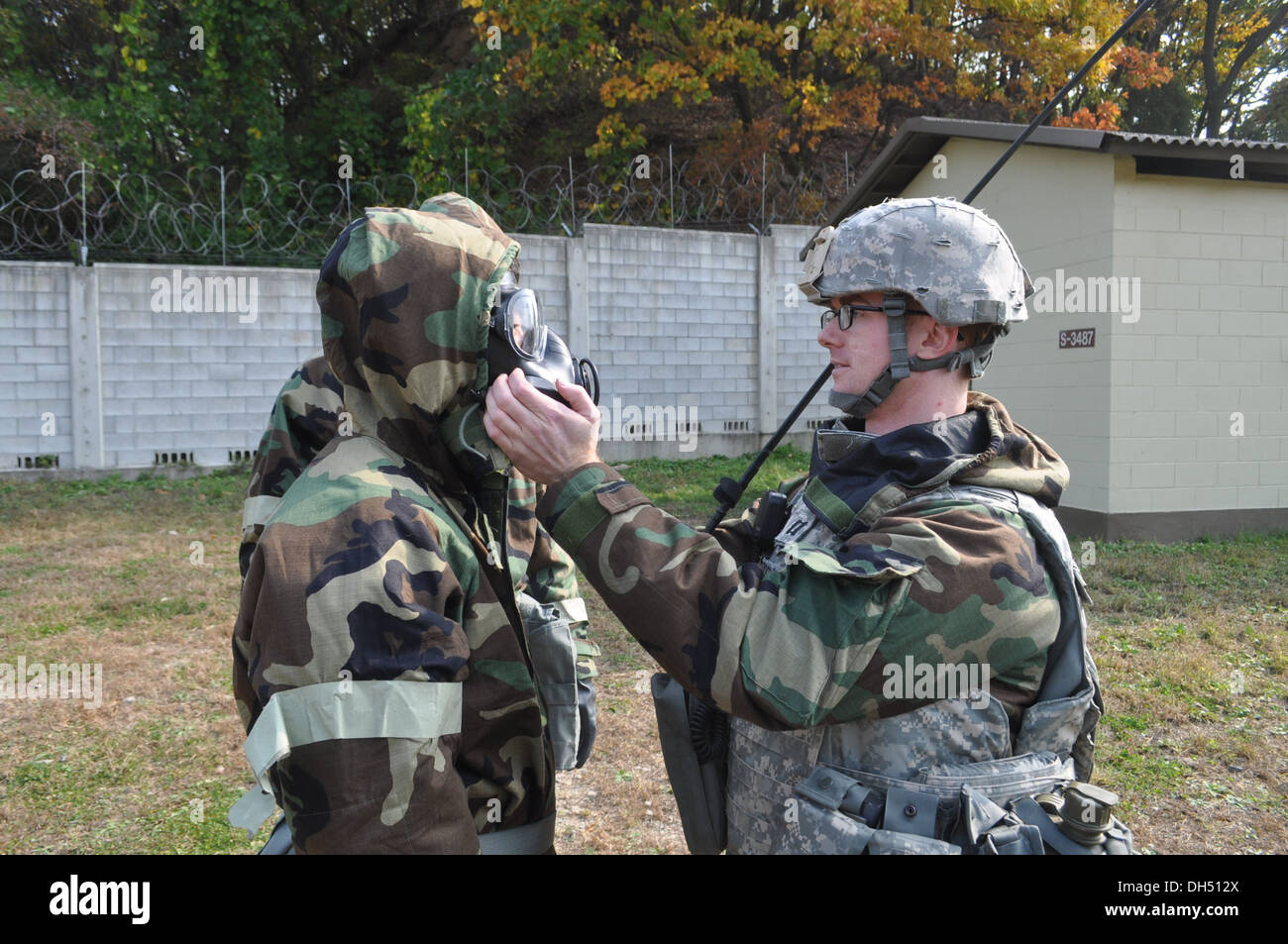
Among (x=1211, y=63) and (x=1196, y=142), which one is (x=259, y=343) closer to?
(x=1196, y=142)

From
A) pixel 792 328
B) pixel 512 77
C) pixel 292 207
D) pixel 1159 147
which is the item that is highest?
pixel 512 77

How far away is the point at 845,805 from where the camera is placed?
5.95 feet

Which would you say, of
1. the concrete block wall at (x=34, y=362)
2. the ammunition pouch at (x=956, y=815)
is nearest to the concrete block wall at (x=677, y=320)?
the concrete block wall at (x=34, y=362)

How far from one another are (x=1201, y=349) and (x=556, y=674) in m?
8.11

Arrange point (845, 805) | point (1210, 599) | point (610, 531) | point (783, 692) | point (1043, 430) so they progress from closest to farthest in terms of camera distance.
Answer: point (783, 692)
point (610, 531)
point (845, 805)
point (1210, 599)
point (1043, 430)

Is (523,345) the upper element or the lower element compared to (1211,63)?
lower

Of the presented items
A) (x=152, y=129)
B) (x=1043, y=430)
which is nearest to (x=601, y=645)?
(x=1043, y=430)

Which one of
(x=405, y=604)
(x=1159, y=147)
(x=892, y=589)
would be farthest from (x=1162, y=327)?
(x=405, y=604)

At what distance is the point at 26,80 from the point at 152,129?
5.69 ft

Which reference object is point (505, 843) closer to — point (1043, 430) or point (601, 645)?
point (601, 645)

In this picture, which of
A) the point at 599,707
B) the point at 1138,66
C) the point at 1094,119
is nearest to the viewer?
the point at 599,707

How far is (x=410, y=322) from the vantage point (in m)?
1.70

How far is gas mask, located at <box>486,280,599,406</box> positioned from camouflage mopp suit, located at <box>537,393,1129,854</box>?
0.64 feet

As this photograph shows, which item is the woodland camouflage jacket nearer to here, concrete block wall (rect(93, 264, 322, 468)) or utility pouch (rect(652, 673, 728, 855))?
utility pouch (rect(652, 673, 728, 855))
